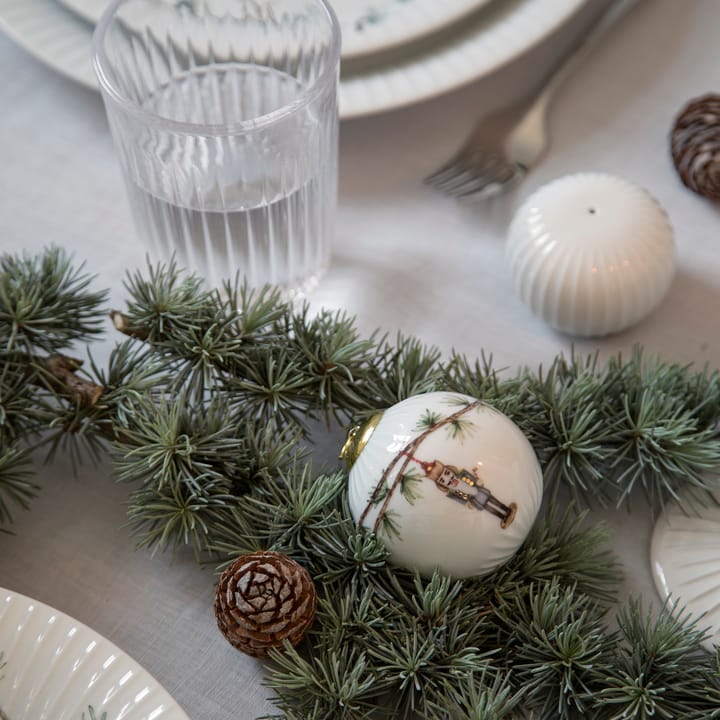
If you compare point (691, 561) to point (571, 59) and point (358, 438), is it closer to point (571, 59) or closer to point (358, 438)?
point (358, 438)

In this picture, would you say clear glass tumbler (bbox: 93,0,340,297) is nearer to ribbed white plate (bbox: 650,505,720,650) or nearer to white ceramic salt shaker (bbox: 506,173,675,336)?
white ceramic salt shaker (bbox: 506,173,675,336)

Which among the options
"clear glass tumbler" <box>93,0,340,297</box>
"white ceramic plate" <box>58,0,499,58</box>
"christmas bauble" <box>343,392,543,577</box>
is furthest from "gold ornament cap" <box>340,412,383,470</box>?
"white ceramic plate" <box>58,0,499,58</box>

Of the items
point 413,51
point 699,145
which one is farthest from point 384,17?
point 699,145

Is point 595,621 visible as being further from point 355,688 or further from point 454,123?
point 454,123

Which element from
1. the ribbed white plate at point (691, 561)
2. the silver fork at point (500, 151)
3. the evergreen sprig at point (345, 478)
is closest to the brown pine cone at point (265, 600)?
the evergreen sprig at point (345, 478)

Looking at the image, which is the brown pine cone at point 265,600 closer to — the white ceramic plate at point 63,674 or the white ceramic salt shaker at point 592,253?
the white ceramic plate at point 63,674
